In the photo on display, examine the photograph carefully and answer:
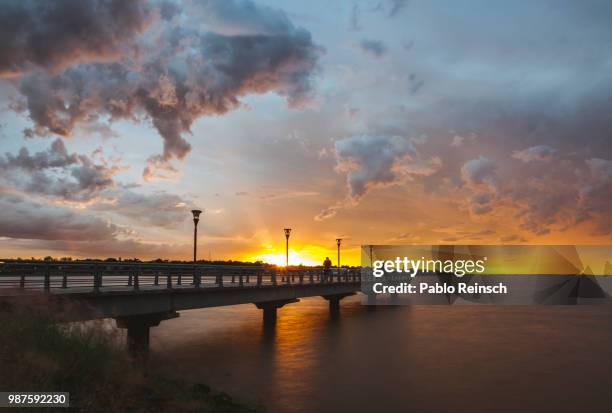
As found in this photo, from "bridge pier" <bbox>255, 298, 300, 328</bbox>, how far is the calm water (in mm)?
1414

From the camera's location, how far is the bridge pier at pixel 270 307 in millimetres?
40656

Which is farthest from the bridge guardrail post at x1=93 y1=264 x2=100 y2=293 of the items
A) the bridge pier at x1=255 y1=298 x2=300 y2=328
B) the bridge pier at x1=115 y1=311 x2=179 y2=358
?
the bridge pier at x1=255 y1=298 x2=300 y2=328

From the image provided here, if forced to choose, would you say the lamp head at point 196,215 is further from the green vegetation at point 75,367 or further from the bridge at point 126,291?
the green vegetation at point 75,367

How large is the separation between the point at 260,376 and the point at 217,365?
326 cm

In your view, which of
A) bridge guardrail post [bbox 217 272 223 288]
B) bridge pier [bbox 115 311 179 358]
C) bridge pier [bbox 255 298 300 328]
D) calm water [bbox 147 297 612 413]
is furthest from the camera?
bridge pier [bbox 255 298 300 328]

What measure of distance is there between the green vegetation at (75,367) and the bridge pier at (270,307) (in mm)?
26953

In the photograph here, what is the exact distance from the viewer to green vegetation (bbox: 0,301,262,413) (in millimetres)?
9125

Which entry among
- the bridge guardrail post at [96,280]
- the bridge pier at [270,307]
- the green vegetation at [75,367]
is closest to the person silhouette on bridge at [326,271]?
the bridge pier at [270,307]

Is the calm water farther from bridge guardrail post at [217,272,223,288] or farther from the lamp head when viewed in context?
the lamp head

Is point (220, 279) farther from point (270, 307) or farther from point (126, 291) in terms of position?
point (270, 307)

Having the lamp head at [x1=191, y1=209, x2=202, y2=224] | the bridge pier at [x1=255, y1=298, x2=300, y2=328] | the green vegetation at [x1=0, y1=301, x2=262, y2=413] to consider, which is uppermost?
the lamp head at [x1=191, y1=209, x2=202, y2=224]

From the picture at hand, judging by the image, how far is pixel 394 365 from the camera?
90.4 feet

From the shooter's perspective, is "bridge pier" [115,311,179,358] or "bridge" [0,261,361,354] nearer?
"bridge" [0,261,361,354]

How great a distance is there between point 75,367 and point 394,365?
20282 millimetres
